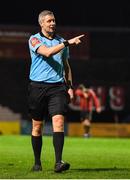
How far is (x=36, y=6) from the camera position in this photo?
105 feet

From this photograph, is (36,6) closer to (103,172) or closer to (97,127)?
(97,127)

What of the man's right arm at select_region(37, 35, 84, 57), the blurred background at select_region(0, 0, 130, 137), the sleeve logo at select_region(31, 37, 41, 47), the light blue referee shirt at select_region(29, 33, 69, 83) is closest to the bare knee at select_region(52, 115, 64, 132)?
the light blue referee shirt at select_region(29, 33, 69, 83)

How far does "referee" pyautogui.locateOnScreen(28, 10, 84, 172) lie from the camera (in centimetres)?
998

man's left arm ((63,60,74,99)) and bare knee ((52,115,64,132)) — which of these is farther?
man's left arm ((63,60,74,99))

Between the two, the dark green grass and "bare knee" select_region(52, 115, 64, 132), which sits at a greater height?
"bare knee" select_region(52, 115, 64, 132)

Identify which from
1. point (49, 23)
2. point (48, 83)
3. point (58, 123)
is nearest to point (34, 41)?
point (49, 23)

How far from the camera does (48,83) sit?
10.2m

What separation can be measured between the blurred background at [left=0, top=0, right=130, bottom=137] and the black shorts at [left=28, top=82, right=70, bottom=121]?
2099cm

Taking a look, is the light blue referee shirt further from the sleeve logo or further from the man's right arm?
the man's right arm

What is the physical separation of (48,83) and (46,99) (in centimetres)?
21

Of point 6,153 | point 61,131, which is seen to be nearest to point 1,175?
point 61,131

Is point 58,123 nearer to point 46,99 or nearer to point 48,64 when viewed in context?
point 46,99

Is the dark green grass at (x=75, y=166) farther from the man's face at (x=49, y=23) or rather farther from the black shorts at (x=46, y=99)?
the man's face at (x=49, y=23)

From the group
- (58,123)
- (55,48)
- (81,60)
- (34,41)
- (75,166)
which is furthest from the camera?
(81,60)
